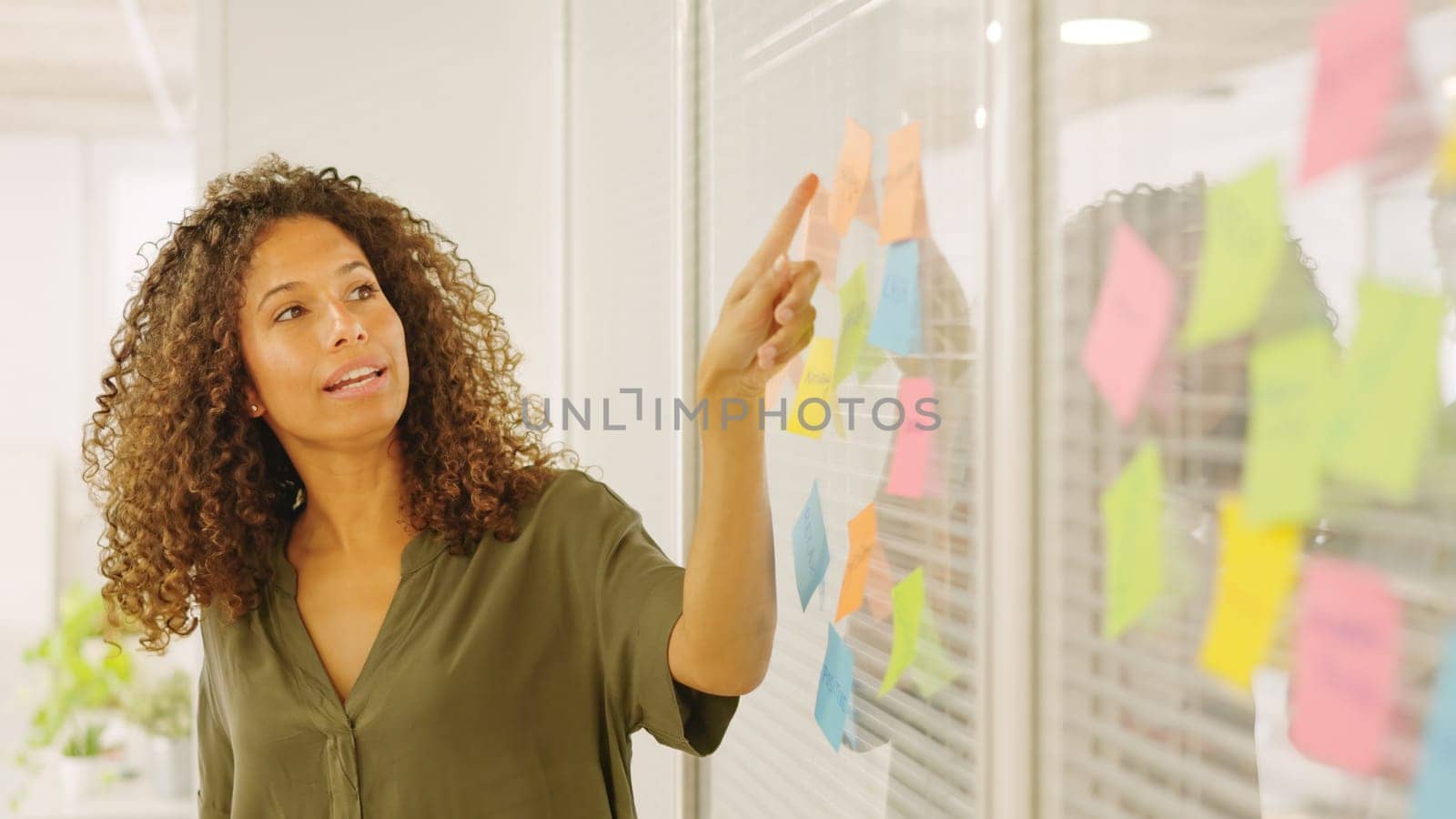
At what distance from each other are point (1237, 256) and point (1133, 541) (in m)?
0.21

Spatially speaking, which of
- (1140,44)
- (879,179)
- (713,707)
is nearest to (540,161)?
(879,179)

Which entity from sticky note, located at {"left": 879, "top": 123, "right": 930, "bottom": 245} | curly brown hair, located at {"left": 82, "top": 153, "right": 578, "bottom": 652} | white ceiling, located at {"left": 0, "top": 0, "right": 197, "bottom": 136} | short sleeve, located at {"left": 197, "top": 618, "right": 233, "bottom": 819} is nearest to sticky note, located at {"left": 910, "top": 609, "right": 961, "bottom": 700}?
sticky note, located at {"left": 879, "top": 123, "right": 930, "bottom": 245}

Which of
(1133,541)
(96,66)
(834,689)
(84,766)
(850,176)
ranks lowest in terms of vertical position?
(84,766)

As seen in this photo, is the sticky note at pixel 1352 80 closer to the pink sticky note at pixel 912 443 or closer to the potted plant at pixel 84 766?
the pink sticky note at pixel 912 443

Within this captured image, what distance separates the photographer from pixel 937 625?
3.64ft

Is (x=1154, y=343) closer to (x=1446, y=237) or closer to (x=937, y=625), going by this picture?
(x=1446, y=237)

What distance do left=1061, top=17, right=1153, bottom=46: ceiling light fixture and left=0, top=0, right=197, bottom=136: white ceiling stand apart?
10.6ft

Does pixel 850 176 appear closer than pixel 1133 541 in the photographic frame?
No

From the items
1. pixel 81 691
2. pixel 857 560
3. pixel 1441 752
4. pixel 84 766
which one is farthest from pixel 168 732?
pixel 1441 752

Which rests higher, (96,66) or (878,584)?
(96,66)

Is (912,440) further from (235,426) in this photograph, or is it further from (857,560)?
(235,426)

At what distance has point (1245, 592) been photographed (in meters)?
0.75

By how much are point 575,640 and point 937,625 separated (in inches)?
15.3

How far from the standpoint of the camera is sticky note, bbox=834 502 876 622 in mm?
1248
